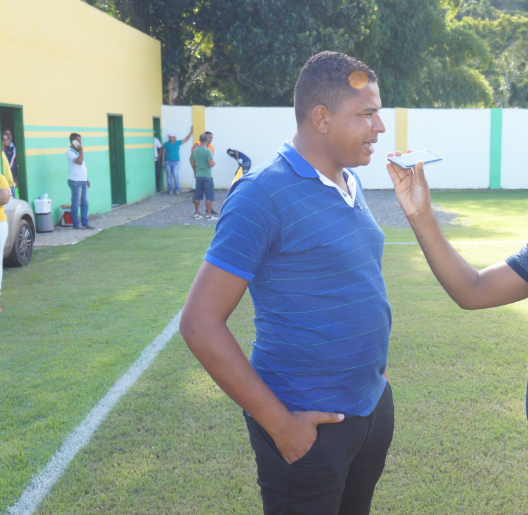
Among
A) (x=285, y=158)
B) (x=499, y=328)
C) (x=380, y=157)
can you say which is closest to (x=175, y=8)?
(x=380, y=157)

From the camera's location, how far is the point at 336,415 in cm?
199

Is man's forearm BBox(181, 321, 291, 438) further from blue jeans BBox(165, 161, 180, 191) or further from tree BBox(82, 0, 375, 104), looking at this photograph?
tree BBox(82, 0, 375, 104)

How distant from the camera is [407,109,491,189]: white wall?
72.7ft

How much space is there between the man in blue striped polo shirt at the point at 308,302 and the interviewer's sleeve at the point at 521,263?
52 cm

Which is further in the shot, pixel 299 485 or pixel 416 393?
pixel 416 393

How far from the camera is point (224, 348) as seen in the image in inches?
72.4

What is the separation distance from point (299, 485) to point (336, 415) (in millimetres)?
250

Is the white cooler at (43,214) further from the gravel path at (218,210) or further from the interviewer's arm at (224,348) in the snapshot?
the interviewer's arm at (224,348)

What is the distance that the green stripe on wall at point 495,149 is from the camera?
2205 centimetres

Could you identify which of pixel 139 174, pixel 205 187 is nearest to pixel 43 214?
pixel 205 187

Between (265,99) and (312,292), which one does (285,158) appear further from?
(265,99)

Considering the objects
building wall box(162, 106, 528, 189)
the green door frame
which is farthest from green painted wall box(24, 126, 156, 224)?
building wall box(162, 106, 528, 189)

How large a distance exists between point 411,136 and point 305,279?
21497 millimetres

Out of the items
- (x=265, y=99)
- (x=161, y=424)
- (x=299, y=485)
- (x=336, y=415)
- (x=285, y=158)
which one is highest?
(x=265, y=99)
